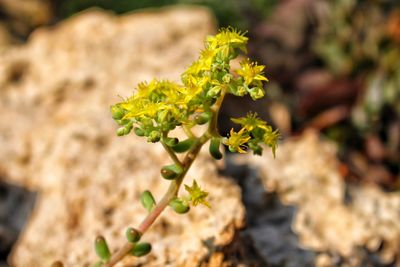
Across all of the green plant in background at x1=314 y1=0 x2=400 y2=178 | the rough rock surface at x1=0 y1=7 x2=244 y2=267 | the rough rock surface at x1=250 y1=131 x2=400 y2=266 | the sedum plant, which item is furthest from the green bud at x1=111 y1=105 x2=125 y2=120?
the green plant in background at x1=314 y1=0 x2=400 y2=178

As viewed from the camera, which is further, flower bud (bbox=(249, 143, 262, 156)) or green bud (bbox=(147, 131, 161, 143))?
flower bud (bbox=(249, 143, 262, 156))

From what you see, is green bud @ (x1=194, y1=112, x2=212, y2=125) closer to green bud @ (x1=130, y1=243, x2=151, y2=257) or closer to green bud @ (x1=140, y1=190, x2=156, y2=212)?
green bud @ (x1=140, y1=190, x2=156, y2=212)

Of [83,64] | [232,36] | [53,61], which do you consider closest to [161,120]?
[232,36]

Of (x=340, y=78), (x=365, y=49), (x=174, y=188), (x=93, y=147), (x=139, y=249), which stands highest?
(x=365, y=49)

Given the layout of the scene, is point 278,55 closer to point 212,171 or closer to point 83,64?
point 83,64

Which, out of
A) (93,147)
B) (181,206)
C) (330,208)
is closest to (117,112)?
(181,206)

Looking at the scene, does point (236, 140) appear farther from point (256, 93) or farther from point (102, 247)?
point (102, 247)

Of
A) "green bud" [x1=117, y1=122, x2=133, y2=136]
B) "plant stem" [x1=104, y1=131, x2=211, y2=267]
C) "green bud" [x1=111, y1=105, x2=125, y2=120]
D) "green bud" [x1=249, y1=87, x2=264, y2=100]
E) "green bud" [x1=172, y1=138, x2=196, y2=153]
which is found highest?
"green bud" [x1=111, y1=105, x2=125, y2=120]
